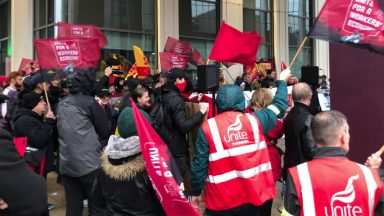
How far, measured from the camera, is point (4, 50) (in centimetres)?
1797

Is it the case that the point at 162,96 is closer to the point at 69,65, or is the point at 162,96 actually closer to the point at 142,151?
the point at 69,65

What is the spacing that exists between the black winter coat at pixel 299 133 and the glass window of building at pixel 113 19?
11887mm

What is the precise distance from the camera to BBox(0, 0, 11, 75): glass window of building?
17.7m

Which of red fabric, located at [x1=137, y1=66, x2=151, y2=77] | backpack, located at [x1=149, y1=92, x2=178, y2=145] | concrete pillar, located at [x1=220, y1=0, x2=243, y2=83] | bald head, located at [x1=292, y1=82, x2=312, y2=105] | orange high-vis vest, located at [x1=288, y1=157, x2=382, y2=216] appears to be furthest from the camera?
concrete pillar, located at [x1=220, y1=0, x2=243, y2=83]

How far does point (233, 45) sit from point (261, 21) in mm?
15751

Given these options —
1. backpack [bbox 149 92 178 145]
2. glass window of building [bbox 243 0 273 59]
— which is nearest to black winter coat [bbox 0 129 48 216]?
backpack [bbox 149 92 178 145]

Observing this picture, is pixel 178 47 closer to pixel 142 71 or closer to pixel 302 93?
pixel 142 71

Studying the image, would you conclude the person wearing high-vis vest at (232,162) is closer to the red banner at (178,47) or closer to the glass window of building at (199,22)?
the red banner at (178,47)

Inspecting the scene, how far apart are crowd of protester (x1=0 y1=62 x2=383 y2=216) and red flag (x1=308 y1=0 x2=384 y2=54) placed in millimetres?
738

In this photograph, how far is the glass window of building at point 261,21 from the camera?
20812 millimetres

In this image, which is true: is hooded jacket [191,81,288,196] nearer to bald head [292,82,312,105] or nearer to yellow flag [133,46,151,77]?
bald head [292,82,312,105]

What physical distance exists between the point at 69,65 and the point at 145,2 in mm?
11149

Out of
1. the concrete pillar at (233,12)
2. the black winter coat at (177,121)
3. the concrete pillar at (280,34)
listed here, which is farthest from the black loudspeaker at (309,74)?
the concrete pillar at (280,34)

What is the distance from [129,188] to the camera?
10.0 ft
